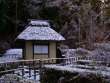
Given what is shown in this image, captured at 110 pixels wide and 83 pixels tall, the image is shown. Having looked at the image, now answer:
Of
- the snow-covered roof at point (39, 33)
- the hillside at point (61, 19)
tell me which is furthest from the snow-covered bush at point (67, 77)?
the hillside at point (61, 19)

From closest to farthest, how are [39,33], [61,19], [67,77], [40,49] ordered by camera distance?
[67,77] < [40,49] < [39,33] < [61,19]

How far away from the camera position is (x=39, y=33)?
21.1 m

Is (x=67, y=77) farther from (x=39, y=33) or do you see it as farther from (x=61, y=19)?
(x=61, y=19)

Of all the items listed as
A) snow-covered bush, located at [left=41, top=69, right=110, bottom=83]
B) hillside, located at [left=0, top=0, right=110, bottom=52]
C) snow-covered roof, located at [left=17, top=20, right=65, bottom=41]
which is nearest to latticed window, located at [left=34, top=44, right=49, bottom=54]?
snow-covered roof, located at [left=17, top=20, right=65, bottom=41]

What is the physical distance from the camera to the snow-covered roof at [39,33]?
20.7m

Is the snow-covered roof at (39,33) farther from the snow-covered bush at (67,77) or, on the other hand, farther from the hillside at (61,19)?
the snow-covered bush at (67,77)

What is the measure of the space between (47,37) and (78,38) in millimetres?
9511

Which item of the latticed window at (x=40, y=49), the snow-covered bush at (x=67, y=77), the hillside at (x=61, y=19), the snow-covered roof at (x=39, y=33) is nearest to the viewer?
the snow-covered bush at (x=67, y=77)

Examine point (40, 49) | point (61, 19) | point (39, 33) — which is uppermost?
point (61, 19)

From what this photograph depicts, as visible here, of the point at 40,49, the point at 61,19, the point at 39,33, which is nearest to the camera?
the point at 40,49

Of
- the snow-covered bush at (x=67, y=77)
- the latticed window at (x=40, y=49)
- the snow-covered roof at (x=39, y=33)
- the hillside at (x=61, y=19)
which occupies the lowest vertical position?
Result: the snow-covered bush at (x=67, y=77)

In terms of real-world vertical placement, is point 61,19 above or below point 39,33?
above

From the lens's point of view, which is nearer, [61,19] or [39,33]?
[39,33]

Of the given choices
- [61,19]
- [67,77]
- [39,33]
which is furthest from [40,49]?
[67,77]
